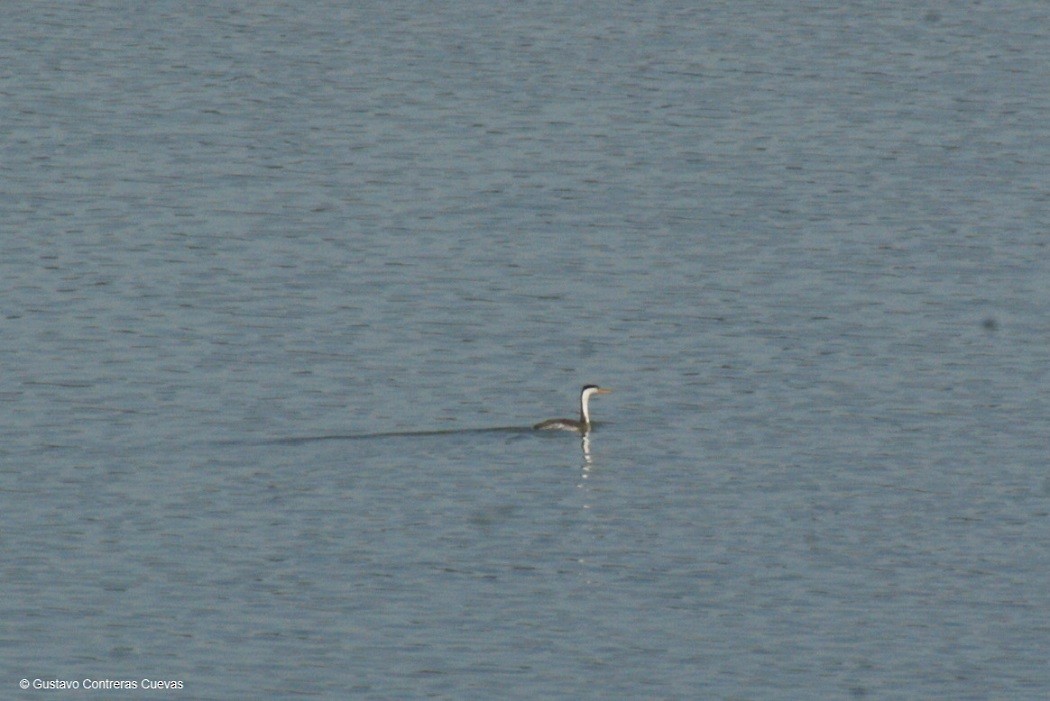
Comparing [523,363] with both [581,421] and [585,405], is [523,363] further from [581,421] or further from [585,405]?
[581,421]

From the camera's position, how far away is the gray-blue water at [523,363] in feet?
87.4

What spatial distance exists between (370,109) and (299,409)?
2459 cm

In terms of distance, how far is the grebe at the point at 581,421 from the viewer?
35656 millimetres

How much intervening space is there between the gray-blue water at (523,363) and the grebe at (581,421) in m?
0.27

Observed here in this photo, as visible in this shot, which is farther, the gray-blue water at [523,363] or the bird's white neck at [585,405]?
the bird's white neck at [585,405]

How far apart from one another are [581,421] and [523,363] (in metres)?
3.63
